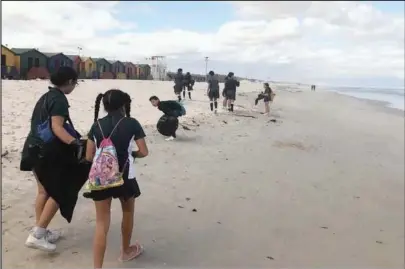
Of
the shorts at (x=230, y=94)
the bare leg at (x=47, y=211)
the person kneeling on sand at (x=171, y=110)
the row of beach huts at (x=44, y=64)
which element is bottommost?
the bare leg at (x=47, y=211)

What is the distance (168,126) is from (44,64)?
3042 centimetres

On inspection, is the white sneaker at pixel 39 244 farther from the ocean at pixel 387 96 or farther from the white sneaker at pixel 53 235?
the ocean at pixel 387 96

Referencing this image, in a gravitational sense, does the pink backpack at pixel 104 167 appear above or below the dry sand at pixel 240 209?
above

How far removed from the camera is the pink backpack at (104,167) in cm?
349

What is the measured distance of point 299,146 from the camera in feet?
36.6

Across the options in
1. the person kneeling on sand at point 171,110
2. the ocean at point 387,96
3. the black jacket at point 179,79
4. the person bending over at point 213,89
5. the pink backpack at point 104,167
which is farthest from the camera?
the ocean at point 387,96

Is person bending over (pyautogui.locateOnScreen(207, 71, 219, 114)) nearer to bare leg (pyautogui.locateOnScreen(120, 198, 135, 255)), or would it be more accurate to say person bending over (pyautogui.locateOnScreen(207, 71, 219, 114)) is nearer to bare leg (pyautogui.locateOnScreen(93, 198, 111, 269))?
bare leg (pyautogui.locateOnScreen(120, 198, 135, 255))

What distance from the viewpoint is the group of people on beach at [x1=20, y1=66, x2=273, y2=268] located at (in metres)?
3.55

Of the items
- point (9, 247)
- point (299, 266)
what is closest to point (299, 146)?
point (299, 266)

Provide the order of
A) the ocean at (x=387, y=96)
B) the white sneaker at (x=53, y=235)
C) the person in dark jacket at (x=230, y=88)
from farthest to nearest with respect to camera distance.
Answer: the ocean at (x=387, y=96)
the person in dark jacket at (x=230, y=88)
the white sneaker at (x=53, y=235)

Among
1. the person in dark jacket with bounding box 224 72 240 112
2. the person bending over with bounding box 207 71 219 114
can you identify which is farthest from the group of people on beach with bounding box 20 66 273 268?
the person in dark jacket with bounding box 224 72 240 112

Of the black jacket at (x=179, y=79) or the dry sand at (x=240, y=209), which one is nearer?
the dry sand at (x=240, y=209)

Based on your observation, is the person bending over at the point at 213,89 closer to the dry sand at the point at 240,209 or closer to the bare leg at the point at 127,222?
the dry sand at the point at 240,209

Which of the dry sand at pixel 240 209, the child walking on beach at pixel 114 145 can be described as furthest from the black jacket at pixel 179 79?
the child walking on beach at pixel 114 145
